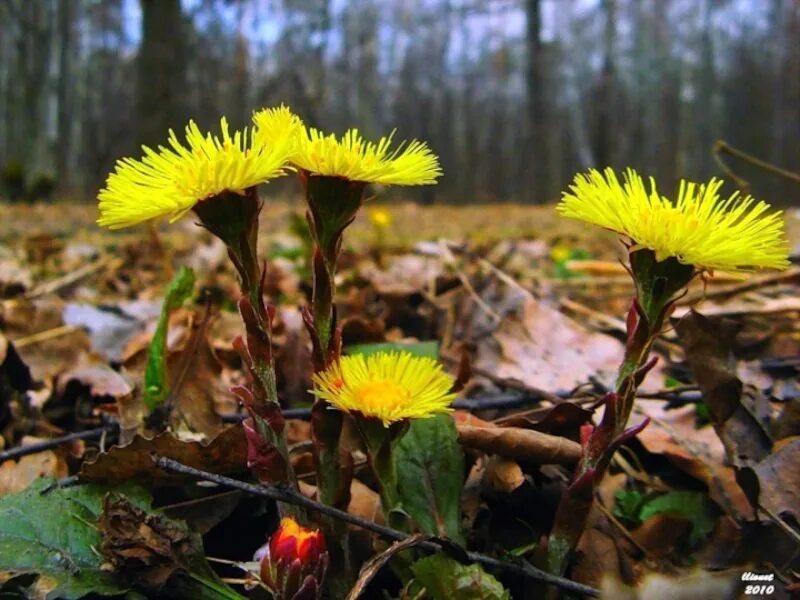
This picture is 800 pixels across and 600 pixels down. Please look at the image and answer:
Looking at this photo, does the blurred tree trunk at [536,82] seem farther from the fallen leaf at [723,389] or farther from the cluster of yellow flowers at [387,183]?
the cluster of yellow flowers at [387,183]

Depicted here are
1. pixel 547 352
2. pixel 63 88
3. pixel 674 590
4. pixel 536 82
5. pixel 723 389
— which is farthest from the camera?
pixel 63 88

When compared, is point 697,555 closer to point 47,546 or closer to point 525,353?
point 525,353

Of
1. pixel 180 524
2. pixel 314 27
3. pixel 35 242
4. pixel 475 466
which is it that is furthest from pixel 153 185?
pixel 314 27

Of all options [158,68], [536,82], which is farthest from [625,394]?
[536,82]

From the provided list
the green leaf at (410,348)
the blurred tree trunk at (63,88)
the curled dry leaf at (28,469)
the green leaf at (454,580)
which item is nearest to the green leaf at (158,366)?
the curled dry leaf at (28,469)

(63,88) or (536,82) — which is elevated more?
(63,88)

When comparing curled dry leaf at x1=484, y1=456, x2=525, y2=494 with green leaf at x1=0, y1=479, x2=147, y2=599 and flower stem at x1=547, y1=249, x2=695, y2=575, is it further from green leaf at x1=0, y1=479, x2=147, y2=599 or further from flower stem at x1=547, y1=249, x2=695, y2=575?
green leaf at x1=0, y1=479, x2=147, y2=599

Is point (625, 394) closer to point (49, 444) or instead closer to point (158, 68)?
point (49, 444)
